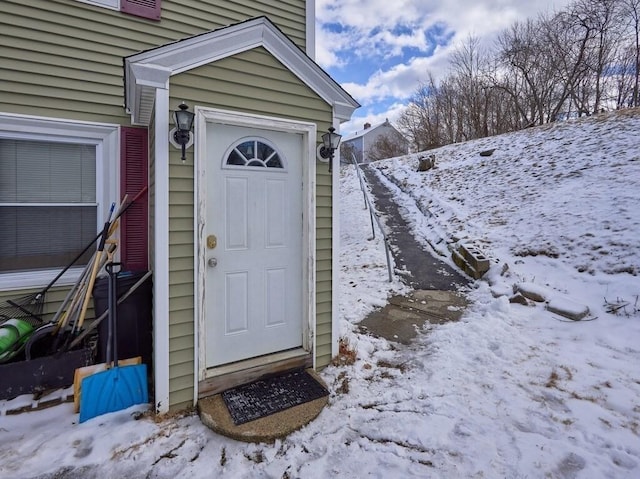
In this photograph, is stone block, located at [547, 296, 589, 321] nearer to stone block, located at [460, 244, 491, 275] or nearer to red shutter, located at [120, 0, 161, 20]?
stone block, located at [460, 244, 491, 275]

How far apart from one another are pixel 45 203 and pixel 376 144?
23724mm

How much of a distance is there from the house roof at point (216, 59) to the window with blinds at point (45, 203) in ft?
2.44

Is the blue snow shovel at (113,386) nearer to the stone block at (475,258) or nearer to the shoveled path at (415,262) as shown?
the shoveled path at (415,262)

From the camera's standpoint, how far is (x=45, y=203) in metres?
2.97

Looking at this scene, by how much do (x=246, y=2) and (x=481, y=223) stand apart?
5943mm

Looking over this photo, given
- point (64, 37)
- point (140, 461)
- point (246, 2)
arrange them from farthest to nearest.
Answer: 1. point (246, 2)
2. point (64, 37)
3. point (140, 461)

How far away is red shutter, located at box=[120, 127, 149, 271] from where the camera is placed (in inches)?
126

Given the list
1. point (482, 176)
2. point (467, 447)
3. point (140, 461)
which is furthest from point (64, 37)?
point (482, 176)

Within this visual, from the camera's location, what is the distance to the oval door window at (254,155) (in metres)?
2.62

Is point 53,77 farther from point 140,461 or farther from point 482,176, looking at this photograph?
point 482,176

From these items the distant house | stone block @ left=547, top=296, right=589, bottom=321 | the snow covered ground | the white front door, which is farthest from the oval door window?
the distant house

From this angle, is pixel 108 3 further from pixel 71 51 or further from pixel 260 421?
pixel 260 421

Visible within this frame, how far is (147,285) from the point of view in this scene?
278 centimetres

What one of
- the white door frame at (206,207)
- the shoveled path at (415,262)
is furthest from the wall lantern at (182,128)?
the shoveled path at (415,262)
